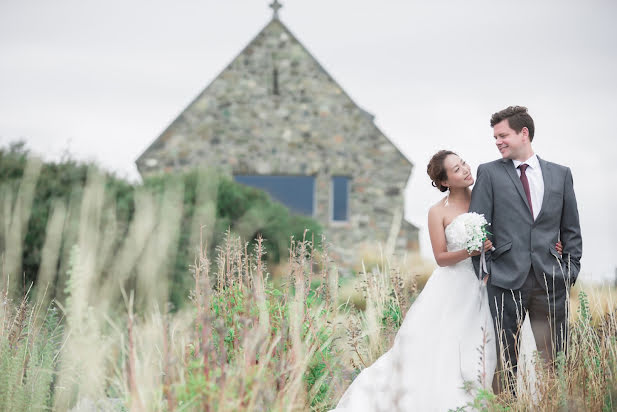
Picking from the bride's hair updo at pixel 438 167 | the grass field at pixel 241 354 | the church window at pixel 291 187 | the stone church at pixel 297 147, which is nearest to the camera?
the grass field at pixel 241 354

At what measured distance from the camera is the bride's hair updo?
4.27 meters

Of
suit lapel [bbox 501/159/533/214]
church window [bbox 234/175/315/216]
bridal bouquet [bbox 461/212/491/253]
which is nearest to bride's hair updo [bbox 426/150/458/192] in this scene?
suit lapel [bbox 501/159/533/214]

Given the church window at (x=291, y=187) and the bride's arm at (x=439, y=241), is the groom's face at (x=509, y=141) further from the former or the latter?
the church window at (x=291, y=187)

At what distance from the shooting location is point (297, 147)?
15.4 meters

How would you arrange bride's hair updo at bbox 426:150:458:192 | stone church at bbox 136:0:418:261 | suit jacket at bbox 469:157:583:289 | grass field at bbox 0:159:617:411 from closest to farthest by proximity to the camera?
1. grass field at bbox 0:159:617:411
2. suit jacket at bbox 469:157:583:289
3. bride's hair updo at bbox 426:150:458:192
4. stone church at bbox 136:0:418:261

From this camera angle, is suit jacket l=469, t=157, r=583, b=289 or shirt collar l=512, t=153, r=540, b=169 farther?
shirt collar l=512, t=153, r=540, b=169

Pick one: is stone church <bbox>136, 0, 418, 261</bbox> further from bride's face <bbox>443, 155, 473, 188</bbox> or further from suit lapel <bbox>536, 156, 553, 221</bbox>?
suit lapel <bbox>536, 156, 553, 221</bbox>

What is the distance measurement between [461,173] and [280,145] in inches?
445

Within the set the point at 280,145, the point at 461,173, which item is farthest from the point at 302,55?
the point at 461,173

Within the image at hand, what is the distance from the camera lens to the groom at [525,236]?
3914 millimetres

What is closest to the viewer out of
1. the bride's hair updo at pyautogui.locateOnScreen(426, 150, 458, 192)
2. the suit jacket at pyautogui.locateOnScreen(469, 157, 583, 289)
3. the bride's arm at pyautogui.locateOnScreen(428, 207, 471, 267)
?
the suit jacket at pyautogui.locateOnScreen(469, 157, 583, 289)

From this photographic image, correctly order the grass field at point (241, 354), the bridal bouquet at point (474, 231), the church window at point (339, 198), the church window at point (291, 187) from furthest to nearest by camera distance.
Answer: the church window at point (339, 198) → the church window at point (291, 187) → the bridal bouquet at point (474, 231) → the grass field at point (241, 354)

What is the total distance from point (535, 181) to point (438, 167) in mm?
629

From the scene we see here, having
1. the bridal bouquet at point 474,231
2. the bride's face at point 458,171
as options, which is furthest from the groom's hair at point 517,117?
the bridal bouquet at point 474,231
